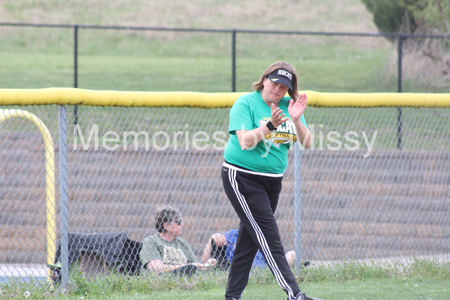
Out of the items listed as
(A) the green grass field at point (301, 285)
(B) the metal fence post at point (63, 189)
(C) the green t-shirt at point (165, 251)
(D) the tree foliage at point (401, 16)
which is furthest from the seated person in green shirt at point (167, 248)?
(D) the tree foliage at point (401, 16)

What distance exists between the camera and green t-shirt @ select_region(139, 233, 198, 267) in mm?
4648

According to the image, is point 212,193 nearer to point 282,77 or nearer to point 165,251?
point 165,251

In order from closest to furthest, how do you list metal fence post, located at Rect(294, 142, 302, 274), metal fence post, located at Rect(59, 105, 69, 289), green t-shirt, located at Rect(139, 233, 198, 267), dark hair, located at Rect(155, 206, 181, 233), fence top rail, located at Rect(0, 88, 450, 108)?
fence top rail, located at Rect(0, 88, 450, 108)
metal fence post, located at Rect(59, 105, 69, 289)
metal fence post, located at Rect(294, 142, 302, 274)
green t-shirt, located at Rect(139, 233, 198, 267)
dark hair, located at Rect(155, 206, 181, 233)

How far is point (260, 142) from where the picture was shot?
3.33 m

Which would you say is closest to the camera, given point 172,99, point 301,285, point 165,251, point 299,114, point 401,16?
point 299,114

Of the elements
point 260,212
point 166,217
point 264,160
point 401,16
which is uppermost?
point 401,16

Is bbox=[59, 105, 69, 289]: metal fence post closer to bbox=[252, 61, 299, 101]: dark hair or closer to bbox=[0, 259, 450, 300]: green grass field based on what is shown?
bbox=[0, 259, 450, 300]: green grass field

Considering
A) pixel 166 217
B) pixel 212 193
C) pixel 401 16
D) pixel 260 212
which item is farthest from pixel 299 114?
pixel 401 16

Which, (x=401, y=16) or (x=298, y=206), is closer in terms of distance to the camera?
(x=298, y=206)

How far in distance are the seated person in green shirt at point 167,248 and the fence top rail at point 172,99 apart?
46.2 inches

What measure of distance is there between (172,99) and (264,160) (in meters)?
1.23

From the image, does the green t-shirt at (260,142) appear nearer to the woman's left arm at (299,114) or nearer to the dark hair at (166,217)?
the woman's left arm at (299,114)

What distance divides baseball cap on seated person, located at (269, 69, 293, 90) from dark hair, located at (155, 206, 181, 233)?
1.98m

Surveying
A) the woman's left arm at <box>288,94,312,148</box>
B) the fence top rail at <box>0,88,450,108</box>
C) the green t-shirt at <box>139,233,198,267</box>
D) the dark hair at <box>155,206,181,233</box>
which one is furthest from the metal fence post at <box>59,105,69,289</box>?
the woman's left arm at <box>288,94,312,148</box>
